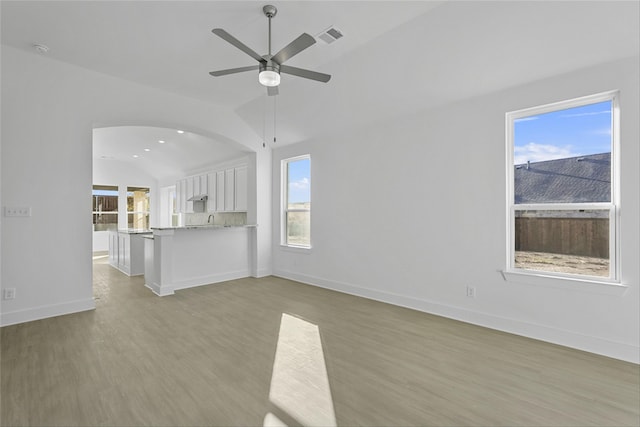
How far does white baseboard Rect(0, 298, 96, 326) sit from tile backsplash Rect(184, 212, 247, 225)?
3393 millimetres

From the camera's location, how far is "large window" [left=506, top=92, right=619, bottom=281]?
9.04ft

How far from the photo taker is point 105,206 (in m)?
9.97

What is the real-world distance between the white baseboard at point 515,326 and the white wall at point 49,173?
3.83 m

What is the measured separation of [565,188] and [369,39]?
251 cm

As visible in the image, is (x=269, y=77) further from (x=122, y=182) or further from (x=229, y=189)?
(x=122, y=182)

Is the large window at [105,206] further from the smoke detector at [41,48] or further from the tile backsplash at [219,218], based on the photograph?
the smoke detector at [41,48]

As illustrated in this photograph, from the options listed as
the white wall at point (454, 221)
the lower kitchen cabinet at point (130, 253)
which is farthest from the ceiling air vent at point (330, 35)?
the lower kitchen cabinet at point (130, 253)

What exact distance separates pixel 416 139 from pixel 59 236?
4720mm

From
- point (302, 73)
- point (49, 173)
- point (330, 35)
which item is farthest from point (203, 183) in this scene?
point (302, 73)

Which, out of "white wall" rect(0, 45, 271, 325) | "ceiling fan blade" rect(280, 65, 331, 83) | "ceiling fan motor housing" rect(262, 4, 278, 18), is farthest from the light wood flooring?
"ceiling fan motor housing" rect(262, 4, 278, 18)

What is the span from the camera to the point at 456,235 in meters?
3.60

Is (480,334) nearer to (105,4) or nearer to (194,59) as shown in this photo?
(194,59)

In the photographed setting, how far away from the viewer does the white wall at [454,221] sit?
262 centimetres

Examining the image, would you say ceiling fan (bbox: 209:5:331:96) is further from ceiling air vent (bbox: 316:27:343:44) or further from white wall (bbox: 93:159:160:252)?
white wall (bbox: 93:159:160:252)
